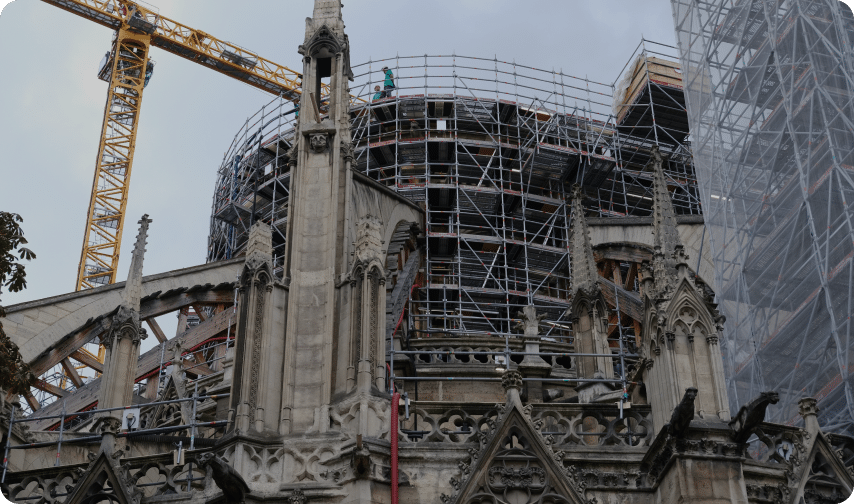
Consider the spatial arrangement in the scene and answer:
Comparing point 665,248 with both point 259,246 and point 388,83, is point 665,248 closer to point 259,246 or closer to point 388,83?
point 259,246

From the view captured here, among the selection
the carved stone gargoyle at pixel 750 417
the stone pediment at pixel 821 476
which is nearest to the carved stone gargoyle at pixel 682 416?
the carved stone gargoyle at pixel 750 417

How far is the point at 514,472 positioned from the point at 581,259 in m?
9.81

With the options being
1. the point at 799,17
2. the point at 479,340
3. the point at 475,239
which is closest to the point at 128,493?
the point at 479,340

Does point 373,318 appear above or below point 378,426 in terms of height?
above

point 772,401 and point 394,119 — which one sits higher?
point 394,119

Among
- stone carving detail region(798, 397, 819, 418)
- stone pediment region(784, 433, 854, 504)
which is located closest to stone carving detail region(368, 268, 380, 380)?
stone pediment region(784, 433, 854, 504)

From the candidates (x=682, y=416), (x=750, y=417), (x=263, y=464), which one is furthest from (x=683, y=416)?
(x=263, y=464)

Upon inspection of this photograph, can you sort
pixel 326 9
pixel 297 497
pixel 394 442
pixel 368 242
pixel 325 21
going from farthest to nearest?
pixel 326 9
pixel 325 21
pixel 368 242
pixel 394 442
pixel 297 497

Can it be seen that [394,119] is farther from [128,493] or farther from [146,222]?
[128,493]

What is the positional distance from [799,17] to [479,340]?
10.9m

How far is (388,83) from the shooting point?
42.5 metres

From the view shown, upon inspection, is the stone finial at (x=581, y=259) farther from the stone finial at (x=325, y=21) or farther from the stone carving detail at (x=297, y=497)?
the stone carving detail at (x=297, y=497)

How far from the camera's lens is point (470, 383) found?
2542 cm

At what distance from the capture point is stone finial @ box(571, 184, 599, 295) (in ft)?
79.3
